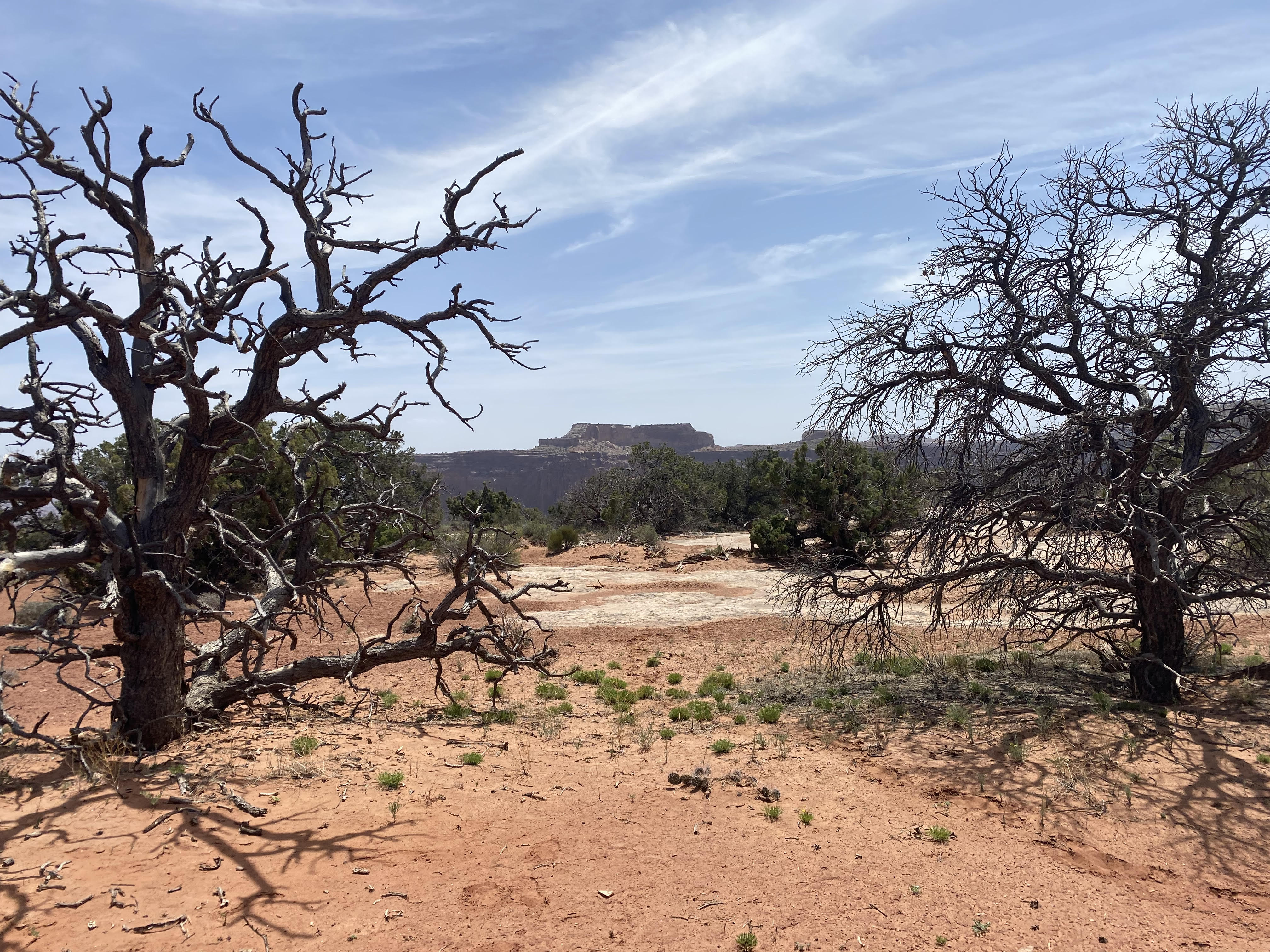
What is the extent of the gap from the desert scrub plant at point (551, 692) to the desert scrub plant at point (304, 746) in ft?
9.45

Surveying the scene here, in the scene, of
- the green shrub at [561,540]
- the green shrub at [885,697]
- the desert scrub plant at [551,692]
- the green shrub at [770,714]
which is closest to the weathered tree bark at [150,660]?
the desert scrub plant at [551,692]

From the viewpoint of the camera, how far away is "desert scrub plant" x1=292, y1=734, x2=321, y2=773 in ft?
21.0

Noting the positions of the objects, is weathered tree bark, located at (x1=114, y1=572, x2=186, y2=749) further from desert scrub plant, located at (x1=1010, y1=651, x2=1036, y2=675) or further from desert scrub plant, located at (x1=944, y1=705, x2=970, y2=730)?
desert scrub plant, located at (x1=1010, y1=651, x2=1036, y2=675)

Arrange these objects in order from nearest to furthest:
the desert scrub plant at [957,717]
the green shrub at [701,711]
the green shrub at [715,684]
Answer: the desert scrub plant at [957,717] < the green shrub at [701,711] < the green shrub at [715,684]

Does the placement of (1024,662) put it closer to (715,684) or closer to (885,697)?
(885,697)

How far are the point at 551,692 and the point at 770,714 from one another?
8.71ft

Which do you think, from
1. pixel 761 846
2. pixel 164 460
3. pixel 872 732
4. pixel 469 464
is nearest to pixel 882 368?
pixel 872 732

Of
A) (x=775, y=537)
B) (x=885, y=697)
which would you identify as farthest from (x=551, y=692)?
(x=775, y=537)

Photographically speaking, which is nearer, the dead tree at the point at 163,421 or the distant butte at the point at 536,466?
the dead tree at the point at 163,421

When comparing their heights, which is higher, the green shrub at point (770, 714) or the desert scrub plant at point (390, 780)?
the desert scrub plant at point (390, 780)

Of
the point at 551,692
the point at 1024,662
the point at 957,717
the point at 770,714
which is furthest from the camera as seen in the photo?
the point at 1024,662

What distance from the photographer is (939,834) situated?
5.23 metres

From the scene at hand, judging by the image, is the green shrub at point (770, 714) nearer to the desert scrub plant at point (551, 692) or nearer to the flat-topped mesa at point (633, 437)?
the desert scrub plant at point (551, 692)

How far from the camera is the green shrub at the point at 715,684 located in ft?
30.4
